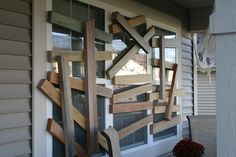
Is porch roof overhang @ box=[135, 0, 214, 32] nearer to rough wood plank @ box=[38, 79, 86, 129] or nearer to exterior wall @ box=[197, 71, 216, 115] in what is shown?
rough wood plank @ box=[38, 79, 86, 129]

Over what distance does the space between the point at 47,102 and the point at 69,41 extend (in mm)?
652

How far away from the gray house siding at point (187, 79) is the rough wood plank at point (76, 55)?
7.76ft

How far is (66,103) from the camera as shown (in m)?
3.13

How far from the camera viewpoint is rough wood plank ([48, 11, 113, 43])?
3053mm

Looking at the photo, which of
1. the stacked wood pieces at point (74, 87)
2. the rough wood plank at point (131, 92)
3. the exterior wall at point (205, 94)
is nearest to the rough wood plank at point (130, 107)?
the rough wood plank at point (131, 92)

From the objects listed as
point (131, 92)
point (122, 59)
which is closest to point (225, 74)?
point (122, 59)

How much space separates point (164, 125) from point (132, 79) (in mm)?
1118

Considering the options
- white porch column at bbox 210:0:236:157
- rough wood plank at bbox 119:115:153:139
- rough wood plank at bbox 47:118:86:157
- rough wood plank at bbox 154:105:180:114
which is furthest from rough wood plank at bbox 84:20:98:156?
white porch column at bbox 210:0:236:157

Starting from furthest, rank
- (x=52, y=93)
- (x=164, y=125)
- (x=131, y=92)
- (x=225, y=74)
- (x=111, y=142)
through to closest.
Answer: (x=164, y=125) < (x=131, y=92) < (x=52, y=93) < (x=111, y=142) < (x=225, y=74)

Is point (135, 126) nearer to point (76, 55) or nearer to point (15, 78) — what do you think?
point (76, 55)

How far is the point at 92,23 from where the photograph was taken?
11.6ft

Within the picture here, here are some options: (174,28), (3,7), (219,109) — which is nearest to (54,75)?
(3,7)

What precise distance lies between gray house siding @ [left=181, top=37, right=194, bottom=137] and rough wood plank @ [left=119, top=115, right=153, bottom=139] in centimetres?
143

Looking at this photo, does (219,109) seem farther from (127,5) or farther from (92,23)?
(127,5)
